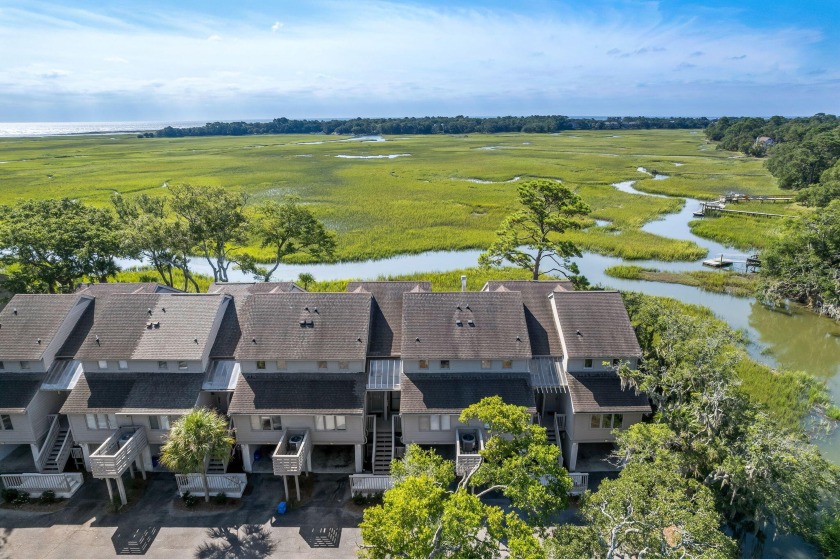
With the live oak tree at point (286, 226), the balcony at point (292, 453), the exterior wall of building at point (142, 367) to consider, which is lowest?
the balcony at point (292, 453)

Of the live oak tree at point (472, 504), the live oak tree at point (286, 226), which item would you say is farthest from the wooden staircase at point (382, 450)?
the live oak tree at point (286, 226)

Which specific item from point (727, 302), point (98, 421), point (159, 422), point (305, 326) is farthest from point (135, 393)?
point (727, 302)

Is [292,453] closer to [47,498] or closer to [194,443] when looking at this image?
[194,443]

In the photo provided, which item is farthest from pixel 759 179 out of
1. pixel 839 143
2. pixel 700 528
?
pixel 700 528

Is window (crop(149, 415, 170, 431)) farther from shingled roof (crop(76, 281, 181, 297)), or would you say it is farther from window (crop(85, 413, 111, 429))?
shingled roof (crop(76, 281, 181, 297))

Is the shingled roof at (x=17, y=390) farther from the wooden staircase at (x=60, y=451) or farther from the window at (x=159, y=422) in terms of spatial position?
the window at (x=159, y=422)

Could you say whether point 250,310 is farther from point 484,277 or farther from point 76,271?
point 484,277

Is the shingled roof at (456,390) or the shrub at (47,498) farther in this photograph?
the shingled roof at (456,390)

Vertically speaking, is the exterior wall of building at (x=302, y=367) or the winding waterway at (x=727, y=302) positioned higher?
the exterior wall of building at (x=302, y=367)
